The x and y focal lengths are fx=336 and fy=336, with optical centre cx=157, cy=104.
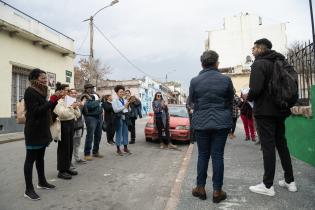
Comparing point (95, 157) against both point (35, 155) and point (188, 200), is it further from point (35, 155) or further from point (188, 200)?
point (188, 200)

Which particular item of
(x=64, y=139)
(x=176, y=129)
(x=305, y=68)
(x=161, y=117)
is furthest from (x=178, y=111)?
(x=64, y=139)

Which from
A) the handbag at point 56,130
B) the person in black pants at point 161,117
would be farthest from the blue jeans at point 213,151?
the person in black pants at point 161,117

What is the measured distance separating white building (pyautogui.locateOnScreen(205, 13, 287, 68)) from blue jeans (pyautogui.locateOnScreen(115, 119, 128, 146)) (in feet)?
141

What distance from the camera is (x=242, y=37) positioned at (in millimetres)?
50219

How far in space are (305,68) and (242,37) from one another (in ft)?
148

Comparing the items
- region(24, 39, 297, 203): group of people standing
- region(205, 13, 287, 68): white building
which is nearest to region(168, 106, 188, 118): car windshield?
region(24, 39, 297, 203): group of people standing

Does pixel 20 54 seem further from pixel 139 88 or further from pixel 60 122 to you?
pixel 139 88

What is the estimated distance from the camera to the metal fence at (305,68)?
21.9ft

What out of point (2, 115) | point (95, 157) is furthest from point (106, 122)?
point (2, 115)

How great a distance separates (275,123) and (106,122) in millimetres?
6852

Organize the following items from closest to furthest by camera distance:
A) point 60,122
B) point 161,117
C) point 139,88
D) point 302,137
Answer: point 60,122, point 302,137, point 161,117, point 139,88

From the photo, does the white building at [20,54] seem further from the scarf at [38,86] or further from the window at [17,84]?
the scarf at [38,86]

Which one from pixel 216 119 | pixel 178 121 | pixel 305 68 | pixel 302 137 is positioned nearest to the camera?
pixel 216 119

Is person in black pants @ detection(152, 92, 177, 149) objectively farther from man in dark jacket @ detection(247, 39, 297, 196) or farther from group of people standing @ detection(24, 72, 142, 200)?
man in dark jacket @ detection(247, 39, 297, 196)
